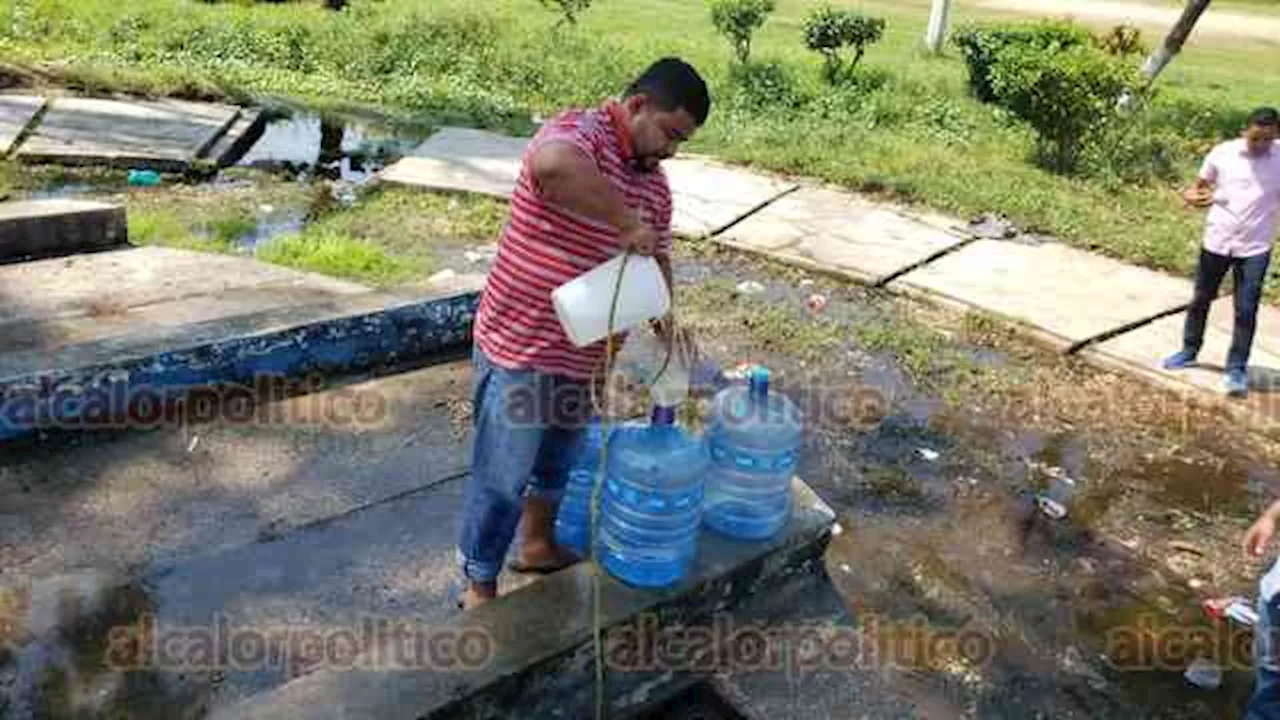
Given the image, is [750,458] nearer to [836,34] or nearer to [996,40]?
[836,34]

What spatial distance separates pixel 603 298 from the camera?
293 centimetres

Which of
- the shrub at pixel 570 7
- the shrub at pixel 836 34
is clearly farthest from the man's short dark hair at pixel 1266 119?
the shrub at pixel 570 7

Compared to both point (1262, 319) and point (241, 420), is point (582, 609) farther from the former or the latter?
point (1262, 319)

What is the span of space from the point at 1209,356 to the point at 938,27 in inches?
439

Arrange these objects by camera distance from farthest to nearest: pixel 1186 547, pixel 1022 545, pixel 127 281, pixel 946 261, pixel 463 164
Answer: pixel 463 164 < pixel 946 261 < pixel 127 281 < pixel 1186 547 < pixel 1022 545

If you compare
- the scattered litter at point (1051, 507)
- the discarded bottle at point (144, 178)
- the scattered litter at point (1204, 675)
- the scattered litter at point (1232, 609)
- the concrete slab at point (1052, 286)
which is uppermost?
the concrete slab at point (1052, 286)

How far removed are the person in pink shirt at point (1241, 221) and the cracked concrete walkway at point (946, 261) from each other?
0.32m

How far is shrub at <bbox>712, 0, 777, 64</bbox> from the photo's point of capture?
12.4m

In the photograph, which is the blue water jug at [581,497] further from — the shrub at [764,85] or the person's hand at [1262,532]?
the shrub at [764,85]

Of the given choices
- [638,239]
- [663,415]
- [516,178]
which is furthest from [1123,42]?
[638,239]

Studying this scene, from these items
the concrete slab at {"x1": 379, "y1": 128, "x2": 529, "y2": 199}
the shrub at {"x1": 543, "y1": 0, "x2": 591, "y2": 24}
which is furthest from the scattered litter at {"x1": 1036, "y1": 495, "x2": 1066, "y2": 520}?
the shrub at {"x1": 543, "y1": 0, "x2": 591, "y2": 24}

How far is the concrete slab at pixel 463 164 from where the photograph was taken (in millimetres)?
8555

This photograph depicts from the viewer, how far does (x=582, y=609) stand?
3.24 m

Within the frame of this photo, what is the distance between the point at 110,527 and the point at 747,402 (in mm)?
2352
